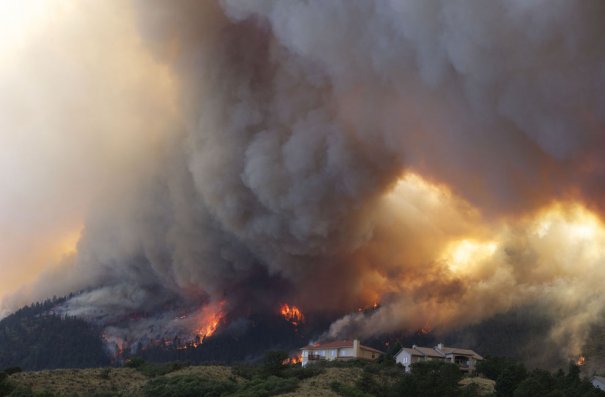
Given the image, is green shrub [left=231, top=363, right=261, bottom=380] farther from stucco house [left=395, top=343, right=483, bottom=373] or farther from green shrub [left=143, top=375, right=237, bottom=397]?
stucco house [left=395, top=343, right=483, bottom=373]

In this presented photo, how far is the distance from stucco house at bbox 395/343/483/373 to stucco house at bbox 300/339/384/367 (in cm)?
500

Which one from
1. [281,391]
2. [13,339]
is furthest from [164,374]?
[13,339]

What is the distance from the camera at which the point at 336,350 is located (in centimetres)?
8200

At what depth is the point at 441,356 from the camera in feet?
251

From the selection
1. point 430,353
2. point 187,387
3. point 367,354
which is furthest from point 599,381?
point 187,387

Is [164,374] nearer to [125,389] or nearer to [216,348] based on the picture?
[125,389]

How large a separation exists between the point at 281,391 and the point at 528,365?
41.0m

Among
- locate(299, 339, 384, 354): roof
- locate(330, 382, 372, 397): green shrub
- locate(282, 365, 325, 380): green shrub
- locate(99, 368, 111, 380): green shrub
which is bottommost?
locate(330, 382, 372, 397): green shrub

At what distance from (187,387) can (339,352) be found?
118 ft

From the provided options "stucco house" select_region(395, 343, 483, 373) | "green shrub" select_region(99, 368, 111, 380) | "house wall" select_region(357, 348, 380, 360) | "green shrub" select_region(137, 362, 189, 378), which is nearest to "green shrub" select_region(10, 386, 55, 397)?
"green shrub" select_region(99, 368, 111, 380)

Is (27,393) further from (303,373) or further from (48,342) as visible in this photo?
(48,342)

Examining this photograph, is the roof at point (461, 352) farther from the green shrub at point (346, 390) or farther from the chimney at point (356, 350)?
the green shrub at point (346, 390)

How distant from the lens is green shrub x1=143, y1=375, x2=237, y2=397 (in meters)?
46.9

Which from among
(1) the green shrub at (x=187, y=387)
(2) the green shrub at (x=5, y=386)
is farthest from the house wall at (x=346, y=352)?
(2) the green shrub at (x=5, y=386)
